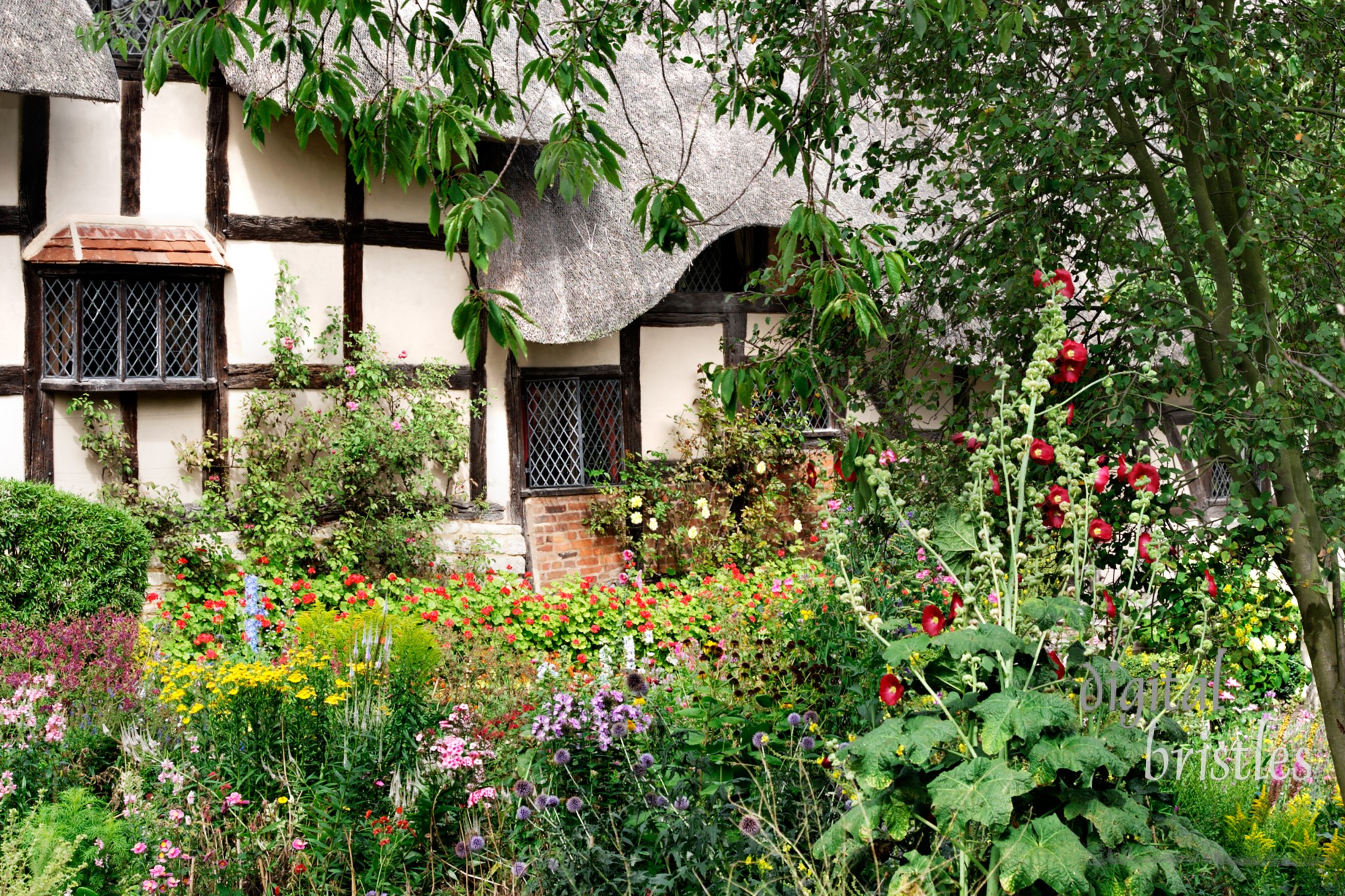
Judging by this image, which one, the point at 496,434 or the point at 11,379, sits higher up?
the point at 11,379

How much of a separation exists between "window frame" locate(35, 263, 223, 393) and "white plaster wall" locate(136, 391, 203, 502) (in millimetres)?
118

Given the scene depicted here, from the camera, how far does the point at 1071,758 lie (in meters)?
2.37

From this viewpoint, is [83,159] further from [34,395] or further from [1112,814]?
[1112,814]

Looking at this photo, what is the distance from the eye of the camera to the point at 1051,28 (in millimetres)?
3928

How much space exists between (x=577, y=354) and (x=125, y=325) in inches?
125

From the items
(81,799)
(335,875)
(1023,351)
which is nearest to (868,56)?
(1023,351)

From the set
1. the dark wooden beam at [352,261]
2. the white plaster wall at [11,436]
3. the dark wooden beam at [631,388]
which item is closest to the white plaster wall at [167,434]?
the white plaster wall at [11,436]

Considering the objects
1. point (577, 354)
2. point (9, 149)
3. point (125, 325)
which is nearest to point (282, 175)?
point (125, 325)

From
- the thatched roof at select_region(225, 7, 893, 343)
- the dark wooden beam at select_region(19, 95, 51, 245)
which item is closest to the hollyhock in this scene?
the thatched roof at select_region(225, 7, 893, 343)

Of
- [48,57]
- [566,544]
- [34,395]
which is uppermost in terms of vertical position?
[48,57]

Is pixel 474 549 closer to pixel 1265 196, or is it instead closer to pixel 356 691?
pixel 356 691

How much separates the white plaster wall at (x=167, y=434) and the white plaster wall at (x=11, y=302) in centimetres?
74

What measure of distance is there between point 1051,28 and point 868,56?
0.67 meters

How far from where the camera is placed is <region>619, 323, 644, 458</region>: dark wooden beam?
8797mm
